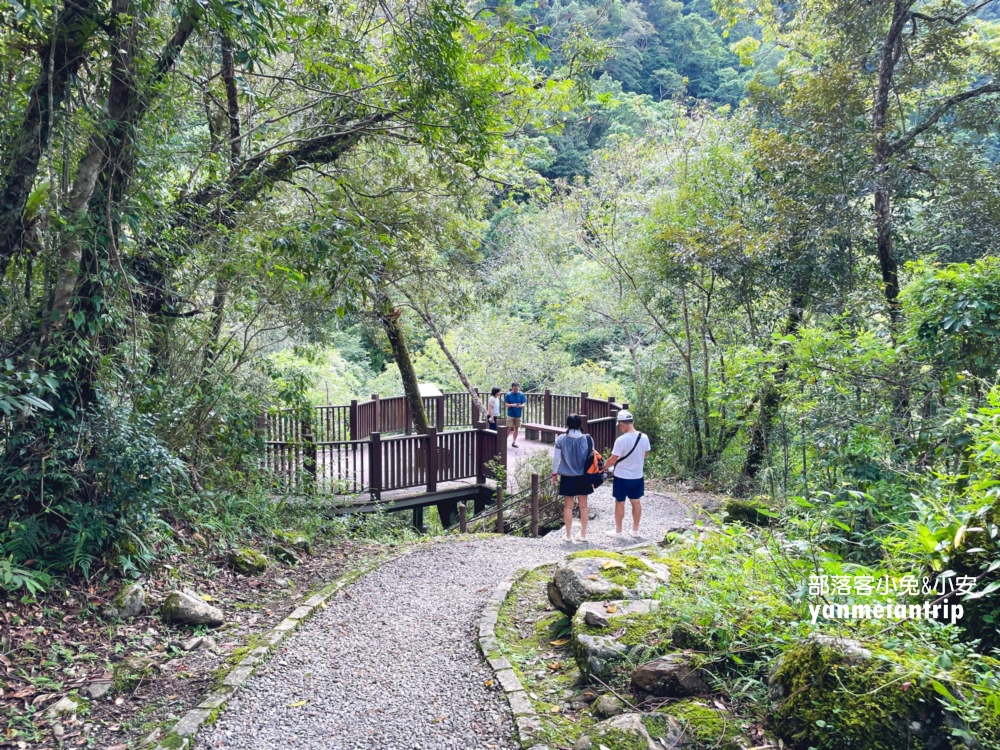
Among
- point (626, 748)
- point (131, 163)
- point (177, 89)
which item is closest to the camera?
point (626, 748)

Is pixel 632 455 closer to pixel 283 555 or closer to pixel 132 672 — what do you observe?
pixel 283 555

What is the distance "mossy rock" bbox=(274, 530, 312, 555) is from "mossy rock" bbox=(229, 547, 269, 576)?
2.19 ft

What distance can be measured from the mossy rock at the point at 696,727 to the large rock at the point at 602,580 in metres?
1.33

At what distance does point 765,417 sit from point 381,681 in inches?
332

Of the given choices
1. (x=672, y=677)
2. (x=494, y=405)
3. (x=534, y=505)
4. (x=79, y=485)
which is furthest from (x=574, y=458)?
(x=494, y=405)

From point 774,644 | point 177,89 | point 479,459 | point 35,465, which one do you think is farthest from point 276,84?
point 774,644

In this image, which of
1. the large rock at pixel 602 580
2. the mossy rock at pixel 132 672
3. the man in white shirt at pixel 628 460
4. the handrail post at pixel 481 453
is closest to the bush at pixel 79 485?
the mossy rock at pixel 132 672

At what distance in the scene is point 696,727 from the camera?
9.16 ft

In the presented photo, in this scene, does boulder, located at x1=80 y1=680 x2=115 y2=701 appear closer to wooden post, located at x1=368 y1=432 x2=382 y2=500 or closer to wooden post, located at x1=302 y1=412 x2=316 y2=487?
wooden post, located at x1=302 y1=412 x2=316 y2=487

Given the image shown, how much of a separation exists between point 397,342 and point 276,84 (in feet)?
18.9

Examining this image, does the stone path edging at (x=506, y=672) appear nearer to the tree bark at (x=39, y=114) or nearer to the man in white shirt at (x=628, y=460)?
the man in white shirt at (x=628, y=460)

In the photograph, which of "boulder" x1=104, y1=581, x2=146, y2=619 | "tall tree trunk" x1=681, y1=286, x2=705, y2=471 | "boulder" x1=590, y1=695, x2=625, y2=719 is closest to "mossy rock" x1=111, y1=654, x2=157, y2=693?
"boulder" x1=104, y1=581, x2=146, y2=619

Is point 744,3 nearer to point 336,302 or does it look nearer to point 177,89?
point 336,302

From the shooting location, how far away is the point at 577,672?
3.84 meters
